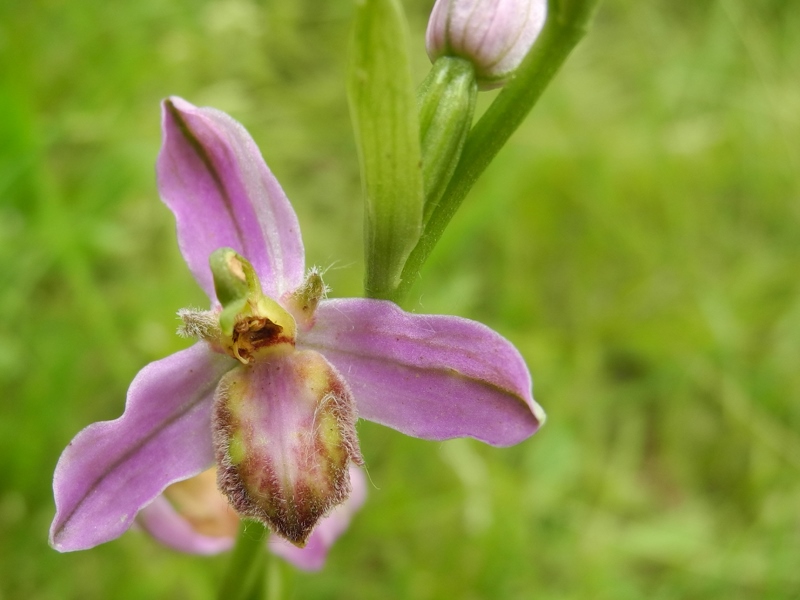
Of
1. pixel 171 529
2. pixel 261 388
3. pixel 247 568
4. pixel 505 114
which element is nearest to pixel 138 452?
pixel 261 388

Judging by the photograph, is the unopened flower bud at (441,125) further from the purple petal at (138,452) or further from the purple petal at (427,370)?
the purple petal at (138,452)

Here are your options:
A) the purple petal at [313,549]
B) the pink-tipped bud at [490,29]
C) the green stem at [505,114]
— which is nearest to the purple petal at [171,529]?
the purple petal at [313,549]

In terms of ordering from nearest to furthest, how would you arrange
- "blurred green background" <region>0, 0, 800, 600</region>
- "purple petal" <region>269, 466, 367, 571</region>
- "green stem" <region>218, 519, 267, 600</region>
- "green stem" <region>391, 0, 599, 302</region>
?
"green stem" <region>391, 0, 599, 302</region>, "green stem" <region>218, 519, 267, 600</region>, "purple petal" <region>269, 466, 367, 571</region>, "blurred green background" <region>0, 0, 800, 600</region>

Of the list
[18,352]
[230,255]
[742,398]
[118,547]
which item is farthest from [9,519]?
[742,398]

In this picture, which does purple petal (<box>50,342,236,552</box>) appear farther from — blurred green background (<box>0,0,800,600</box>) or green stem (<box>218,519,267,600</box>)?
blurred green background (<box>0,0,800,600</box>)

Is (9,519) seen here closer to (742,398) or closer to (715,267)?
(742,398)

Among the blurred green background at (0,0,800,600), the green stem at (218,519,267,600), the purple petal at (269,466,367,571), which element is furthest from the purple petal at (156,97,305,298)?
the blurred green background at (0,0,800,600)
